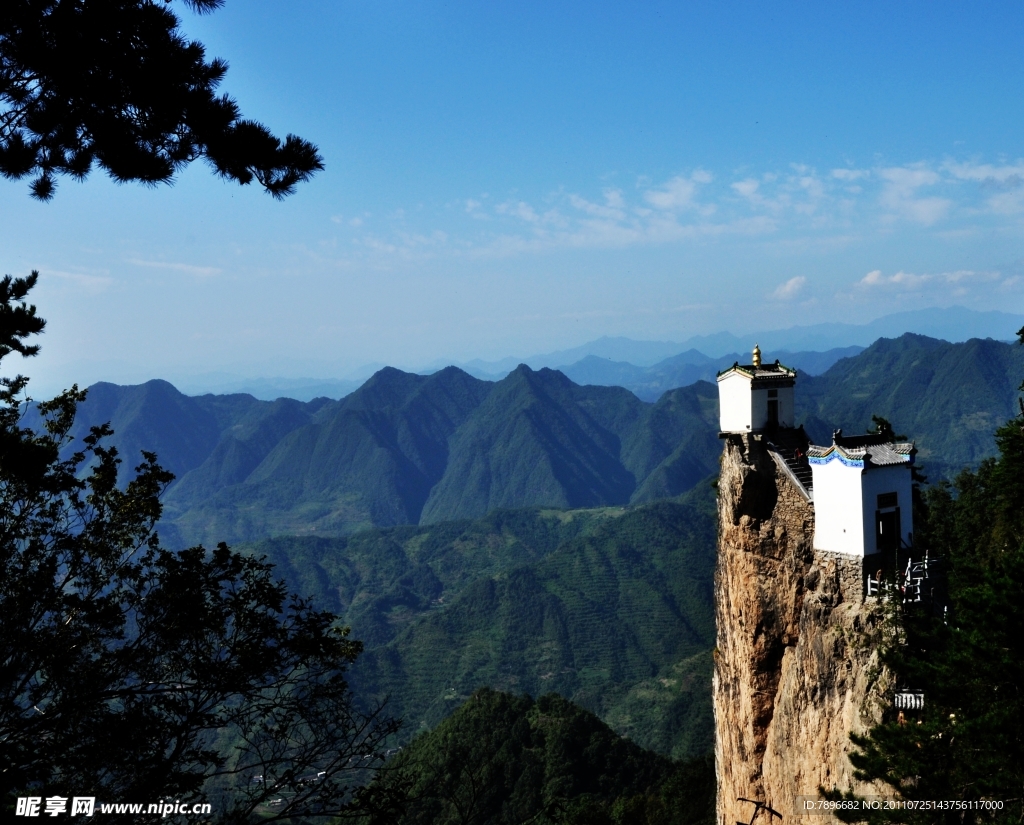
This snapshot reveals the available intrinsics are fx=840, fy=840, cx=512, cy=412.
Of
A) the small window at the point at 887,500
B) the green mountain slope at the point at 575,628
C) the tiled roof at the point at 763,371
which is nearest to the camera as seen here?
the small window at the point at 887,500

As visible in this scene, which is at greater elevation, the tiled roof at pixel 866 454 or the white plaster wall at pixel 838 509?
the tiled roof at pixel 866 454

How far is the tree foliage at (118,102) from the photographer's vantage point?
9.56m

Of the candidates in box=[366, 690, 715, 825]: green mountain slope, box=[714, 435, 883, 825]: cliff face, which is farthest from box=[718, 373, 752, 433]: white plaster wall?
box=[366, 690, 715, 825]: green mountain slope

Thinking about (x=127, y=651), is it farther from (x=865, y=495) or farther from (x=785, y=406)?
(x=785, y=406)

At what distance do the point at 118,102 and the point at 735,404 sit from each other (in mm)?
18299

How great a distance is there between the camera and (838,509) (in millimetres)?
20344

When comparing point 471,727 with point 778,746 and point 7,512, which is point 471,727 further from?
point 7,512

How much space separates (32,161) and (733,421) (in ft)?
61.6

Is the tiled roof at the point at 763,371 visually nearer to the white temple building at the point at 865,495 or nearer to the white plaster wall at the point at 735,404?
the white plaster wall at the point at 735,404

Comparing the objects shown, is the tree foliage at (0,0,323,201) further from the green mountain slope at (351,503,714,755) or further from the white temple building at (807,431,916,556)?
the green mountain slope at (351,503,714,755)

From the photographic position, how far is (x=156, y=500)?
37.6 feet

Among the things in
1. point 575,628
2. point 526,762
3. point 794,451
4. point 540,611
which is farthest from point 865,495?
point 540,611

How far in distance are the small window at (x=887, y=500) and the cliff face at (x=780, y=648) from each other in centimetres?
148

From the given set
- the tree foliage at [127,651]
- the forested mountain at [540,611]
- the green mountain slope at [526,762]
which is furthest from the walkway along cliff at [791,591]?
the forested mountain at [540,611]
